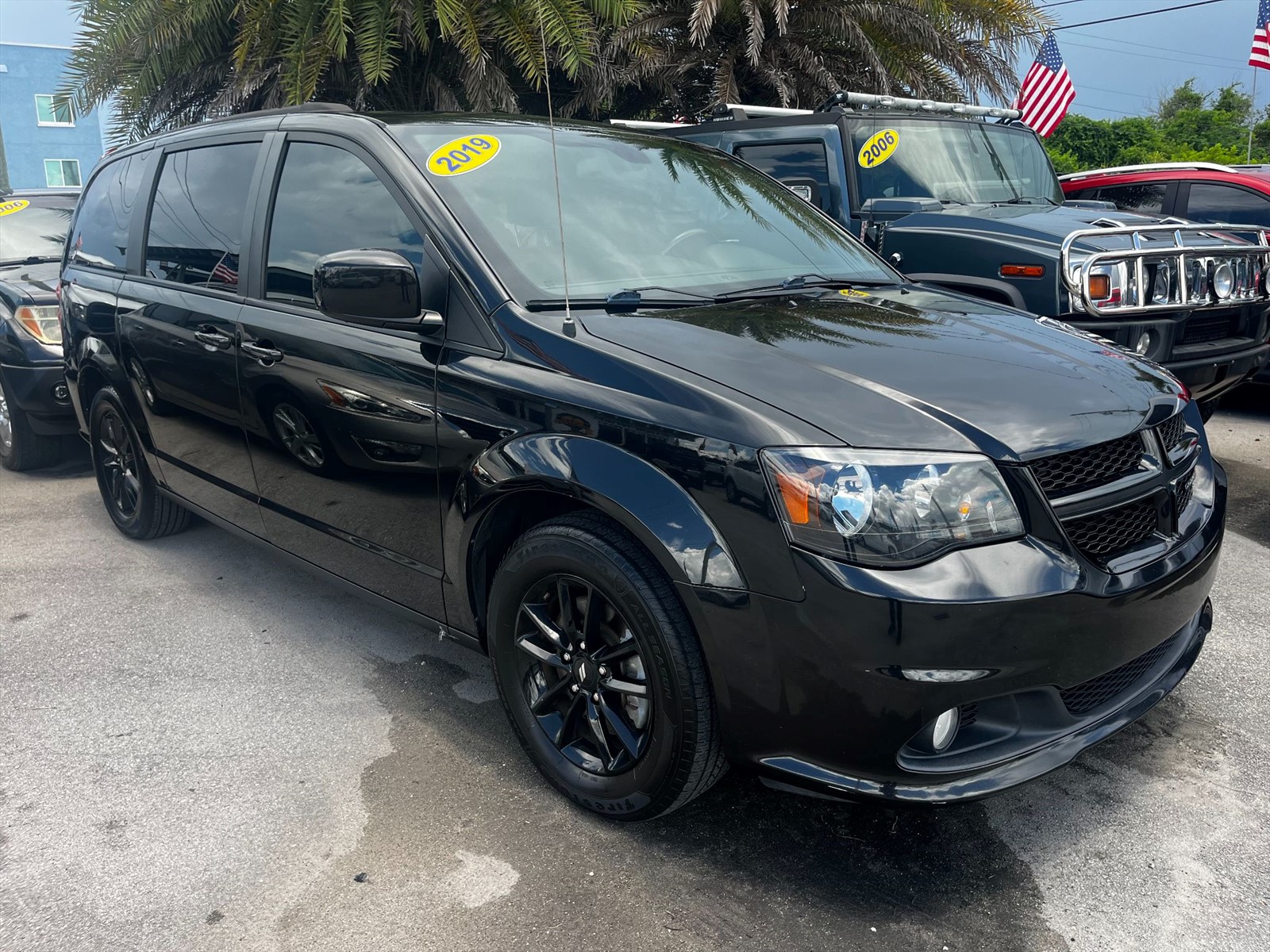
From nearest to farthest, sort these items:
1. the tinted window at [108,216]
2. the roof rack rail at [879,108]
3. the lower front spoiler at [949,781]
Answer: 1. the lower front spoiler at [949,781]
2. the tinted window at [108,216]
3. the roof rack rail at [879,108]

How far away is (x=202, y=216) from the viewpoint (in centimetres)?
404

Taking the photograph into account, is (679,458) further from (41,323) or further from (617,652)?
(41,323)

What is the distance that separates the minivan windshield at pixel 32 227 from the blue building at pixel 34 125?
4102 cm

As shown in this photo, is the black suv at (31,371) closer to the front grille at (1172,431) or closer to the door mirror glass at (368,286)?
the door mirror glass at (368,286)

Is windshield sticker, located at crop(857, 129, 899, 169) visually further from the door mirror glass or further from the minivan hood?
the door mirror glass

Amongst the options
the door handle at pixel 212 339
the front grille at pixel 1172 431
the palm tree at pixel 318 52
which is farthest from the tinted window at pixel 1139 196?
the door handle at pixel 212 339

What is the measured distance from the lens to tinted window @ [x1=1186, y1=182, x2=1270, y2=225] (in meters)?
7.51

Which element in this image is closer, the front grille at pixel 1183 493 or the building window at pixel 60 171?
the front grille at pixel 1183 493

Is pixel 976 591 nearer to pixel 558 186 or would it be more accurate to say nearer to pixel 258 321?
pixel 558 186

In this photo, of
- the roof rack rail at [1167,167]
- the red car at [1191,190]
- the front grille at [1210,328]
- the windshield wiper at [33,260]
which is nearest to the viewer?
the front grille at [1210,328]

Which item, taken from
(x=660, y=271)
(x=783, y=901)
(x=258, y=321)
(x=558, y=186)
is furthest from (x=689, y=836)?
(x=258, y=321)

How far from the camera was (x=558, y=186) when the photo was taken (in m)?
3.25

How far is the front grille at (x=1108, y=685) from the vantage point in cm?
246

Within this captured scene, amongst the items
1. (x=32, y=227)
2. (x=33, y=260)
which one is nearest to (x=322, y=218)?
(x=33, y=260)
